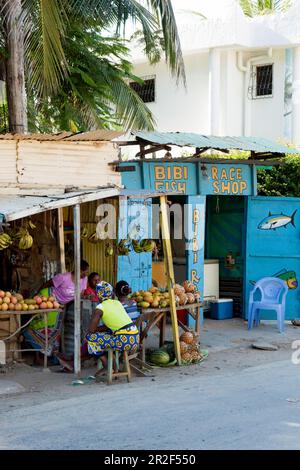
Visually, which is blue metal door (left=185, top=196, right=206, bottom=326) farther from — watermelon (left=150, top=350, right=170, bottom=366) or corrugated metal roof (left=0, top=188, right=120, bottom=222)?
corrugated metal roof (left=0, top=188, right=120, bottom=222)

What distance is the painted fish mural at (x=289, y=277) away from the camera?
13555mm

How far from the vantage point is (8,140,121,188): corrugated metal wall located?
10.4 metres

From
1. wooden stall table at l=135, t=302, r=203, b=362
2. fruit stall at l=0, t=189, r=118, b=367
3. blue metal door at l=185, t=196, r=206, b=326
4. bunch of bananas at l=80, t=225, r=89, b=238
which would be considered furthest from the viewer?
blue metal door at l=185, t=196, r=206, b=326

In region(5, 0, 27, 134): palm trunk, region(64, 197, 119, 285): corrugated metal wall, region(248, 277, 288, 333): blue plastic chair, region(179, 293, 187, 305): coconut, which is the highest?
region(5, 0, 27, 134): palm trunk

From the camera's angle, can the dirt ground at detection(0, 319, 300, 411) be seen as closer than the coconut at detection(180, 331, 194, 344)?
Yes

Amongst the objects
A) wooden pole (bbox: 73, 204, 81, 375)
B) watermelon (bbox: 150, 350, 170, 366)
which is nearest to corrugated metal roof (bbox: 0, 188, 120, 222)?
wooden pole (bbox: 73, 204, 81, 375)

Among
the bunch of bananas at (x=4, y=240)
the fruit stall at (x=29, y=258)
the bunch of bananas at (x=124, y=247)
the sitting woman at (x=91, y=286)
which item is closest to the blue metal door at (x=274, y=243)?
the bunch of bananas at (x=124, y=247)

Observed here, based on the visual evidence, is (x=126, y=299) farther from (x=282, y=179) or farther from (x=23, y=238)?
(x=282, y=179)

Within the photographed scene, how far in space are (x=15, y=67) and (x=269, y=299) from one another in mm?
6086

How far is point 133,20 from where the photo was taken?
12.5 meters

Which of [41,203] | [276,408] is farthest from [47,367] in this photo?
[276,408]

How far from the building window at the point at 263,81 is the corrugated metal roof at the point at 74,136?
10381 millimetres

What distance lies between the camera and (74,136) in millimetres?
10500

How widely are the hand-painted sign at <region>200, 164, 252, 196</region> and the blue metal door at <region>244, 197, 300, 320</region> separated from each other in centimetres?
35
